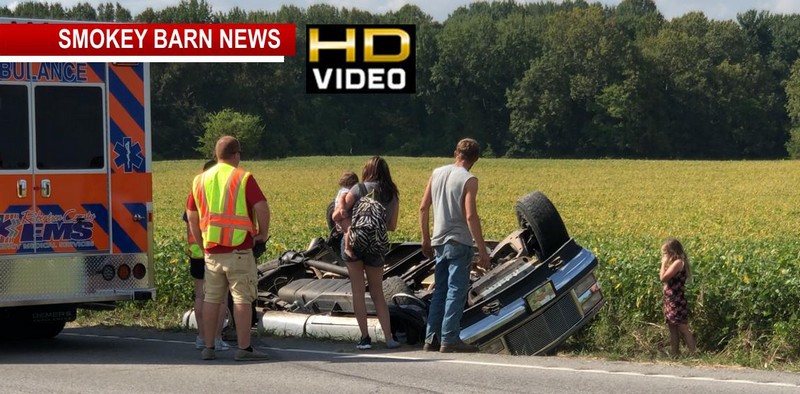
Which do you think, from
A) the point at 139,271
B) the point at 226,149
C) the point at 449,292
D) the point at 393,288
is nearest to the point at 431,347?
the point at 449,292

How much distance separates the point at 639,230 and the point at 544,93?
77.7 m

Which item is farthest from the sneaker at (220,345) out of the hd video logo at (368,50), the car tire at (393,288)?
the hd video logo at (368,50)

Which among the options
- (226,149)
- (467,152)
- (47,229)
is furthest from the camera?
(47,229)

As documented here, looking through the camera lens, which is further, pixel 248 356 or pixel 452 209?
pixel 452 209

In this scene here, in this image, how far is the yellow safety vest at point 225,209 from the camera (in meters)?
9.03

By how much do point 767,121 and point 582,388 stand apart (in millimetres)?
90856

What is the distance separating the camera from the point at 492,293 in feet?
32.0

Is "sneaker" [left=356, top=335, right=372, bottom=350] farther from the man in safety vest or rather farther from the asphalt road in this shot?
the man in safety vest

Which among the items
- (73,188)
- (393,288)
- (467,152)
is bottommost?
(393,288)

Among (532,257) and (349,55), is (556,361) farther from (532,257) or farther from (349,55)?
(349,55)

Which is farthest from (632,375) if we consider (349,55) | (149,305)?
(349,55)

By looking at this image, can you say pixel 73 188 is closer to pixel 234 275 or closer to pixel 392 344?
pixel 234 275

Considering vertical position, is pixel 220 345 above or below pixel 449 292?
below

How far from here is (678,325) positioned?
9672 mm
